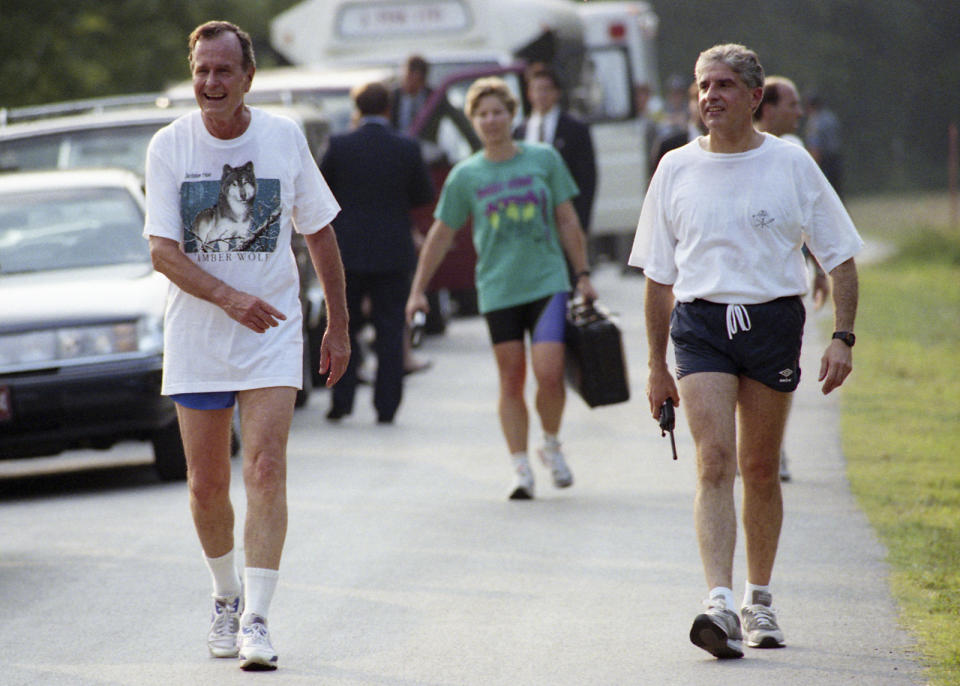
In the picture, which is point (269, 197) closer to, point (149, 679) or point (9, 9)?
point (149, 679)

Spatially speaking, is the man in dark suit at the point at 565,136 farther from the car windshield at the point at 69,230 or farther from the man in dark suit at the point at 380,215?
the car windshield at the point at 69,230

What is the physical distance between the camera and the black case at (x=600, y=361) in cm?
866

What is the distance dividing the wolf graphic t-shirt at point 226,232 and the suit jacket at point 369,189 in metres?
5.75

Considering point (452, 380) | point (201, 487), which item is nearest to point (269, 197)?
point (201, 487)

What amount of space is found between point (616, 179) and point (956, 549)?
43.5 feet

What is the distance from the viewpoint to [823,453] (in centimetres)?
986

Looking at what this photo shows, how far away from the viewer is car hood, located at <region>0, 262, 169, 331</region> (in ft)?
29.8

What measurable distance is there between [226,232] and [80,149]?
6.50 meters

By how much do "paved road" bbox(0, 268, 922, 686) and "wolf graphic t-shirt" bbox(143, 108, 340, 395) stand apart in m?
0.94

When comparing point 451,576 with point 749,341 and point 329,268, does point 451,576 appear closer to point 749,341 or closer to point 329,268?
point 329,268

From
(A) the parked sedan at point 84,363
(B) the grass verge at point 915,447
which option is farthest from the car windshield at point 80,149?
(B) the grass verge at point 915,447

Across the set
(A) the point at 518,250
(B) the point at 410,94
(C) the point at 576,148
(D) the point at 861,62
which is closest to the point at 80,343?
(A) the point at 518,250

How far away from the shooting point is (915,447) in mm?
9812

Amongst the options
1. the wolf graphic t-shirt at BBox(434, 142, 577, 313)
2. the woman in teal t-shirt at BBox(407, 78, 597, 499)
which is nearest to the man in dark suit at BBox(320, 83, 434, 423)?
the woman in teal t-shirt at BBox(407, 78, 597, 499)
